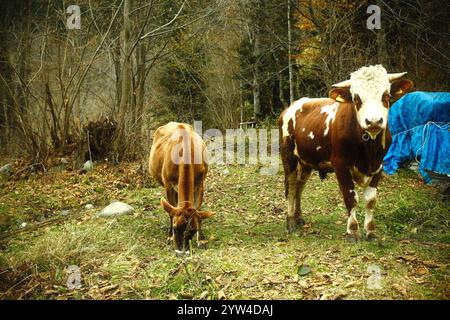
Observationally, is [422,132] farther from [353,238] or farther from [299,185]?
[353,238]

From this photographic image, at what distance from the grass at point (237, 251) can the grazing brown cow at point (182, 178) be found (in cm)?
38

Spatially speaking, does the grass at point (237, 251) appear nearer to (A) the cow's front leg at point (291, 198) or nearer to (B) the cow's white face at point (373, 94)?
(A) the cow's front leg at point (291, 198)

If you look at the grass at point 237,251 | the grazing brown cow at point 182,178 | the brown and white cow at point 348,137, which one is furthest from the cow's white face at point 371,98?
the grazing brown cow at point 182,178

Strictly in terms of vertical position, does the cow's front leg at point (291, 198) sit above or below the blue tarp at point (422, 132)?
below

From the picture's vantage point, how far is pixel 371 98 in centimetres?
430

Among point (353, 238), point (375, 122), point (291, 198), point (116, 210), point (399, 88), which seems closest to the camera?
point (375, 122)

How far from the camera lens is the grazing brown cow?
460cm

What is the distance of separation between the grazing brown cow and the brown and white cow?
146cm

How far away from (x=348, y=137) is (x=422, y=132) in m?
4.23

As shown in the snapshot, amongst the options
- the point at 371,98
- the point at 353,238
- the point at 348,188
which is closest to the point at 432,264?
the point at 353,238

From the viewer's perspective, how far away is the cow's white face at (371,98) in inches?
164

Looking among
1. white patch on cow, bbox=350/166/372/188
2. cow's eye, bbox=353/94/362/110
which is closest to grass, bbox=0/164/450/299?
white patch on cow, bbox=350/166/372/188

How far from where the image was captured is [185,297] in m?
3.87
